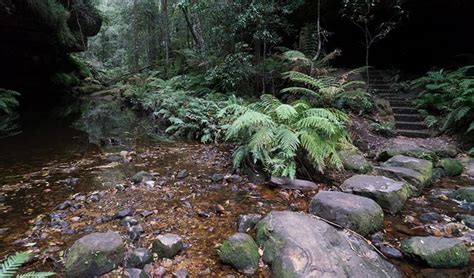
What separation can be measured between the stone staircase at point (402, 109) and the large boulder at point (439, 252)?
15.3 ft

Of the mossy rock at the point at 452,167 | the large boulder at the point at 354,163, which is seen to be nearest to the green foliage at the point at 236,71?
the large boulder at the point at 354,163

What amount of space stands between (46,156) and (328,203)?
5.41 m

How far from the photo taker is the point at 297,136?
458cm

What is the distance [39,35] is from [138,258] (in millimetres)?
13846

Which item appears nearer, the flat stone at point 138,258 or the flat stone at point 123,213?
the flat stone at point 138,258

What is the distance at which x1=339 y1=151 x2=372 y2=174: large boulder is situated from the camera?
4.88 m

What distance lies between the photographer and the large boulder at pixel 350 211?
325 centimetres

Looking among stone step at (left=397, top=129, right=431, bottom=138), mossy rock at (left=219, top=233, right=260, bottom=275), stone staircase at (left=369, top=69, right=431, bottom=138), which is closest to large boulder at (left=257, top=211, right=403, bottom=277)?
mossy rock at (left=219, top=233, right=260, bottom=275)

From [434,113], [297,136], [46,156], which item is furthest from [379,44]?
[46,156]

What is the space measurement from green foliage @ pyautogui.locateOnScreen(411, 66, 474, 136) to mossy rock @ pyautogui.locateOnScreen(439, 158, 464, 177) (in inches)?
43.5

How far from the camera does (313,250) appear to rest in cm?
271

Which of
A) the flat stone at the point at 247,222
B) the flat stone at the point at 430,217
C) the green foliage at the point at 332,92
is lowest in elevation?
the flat stone at the point at 430,217

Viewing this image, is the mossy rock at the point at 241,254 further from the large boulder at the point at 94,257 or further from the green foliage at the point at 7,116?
the green foliage at the point at 7,116

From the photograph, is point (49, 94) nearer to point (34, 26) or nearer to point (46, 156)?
point (34, 26)
